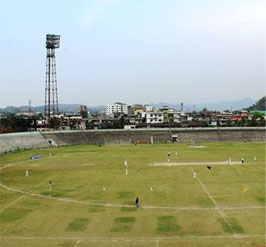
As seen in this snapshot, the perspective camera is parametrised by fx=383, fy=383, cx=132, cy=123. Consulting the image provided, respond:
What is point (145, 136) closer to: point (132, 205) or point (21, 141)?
point (21, 141)

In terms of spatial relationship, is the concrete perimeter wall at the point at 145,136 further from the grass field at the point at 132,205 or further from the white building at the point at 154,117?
the white building at the point at 154,117

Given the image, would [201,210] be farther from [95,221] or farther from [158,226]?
[95,221]

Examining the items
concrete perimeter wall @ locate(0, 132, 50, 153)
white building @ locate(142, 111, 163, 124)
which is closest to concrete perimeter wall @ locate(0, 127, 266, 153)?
concrete perimeter wall @ locate(0, 132, 50, 153)

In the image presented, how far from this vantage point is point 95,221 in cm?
2891

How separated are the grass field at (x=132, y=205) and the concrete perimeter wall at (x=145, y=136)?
34567 mm

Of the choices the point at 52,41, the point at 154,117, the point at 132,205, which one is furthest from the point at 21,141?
the point at 154,117

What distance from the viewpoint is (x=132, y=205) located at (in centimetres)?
3356

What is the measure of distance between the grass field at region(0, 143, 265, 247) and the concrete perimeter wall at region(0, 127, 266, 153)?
1361 inches

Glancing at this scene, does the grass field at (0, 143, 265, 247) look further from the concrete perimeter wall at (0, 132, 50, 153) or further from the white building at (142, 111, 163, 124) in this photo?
the white building at (142, 111, 163, 124)

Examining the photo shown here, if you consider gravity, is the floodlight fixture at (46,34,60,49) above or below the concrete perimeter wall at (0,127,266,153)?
above

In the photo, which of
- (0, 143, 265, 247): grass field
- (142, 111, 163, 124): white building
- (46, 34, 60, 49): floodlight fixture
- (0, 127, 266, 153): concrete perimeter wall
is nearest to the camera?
(0, 143, 265, 247): grass field

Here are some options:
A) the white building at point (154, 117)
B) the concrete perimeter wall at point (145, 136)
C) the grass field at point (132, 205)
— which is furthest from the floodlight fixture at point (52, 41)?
the white building at point (154, 117)

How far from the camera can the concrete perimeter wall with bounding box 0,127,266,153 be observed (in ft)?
308

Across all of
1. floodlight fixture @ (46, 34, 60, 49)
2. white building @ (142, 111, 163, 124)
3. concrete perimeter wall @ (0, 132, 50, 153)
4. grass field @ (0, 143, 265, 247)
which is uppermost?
floodlight fixture @ (46, 34, 60, 49)
